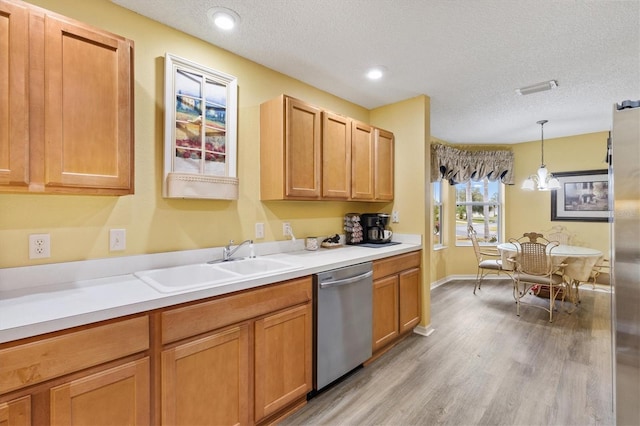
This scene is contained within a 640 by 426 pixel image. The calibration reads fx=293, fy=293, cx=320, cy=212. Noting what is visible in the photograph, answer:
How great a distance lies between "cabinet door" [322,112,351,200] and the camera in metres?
2.55

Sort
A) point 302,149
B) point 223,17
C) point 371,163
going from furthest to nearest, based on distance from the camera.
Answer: point 371,163
point 302,149
point 223,17

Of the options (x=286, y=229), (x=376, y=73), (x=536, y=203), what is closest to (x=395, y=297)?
(x=286, y=229)

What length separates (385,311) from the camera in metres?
2.62

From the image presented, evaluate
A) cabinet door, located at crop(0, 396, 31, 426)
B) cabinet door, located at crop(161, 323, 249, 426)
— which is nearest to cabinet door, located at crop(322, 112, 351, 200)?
cabinet door, located at crop(161, 323, 249, 426)

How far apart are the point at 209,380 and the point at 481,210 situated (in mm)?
5450

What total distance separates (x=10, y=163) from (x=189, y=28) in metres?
1.34

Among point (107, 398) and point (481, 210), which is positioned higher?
point (481, 210)

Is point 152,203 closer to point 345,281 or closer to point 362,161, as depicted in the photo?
point 345,281

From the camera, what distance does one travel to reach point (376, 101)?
3.29m

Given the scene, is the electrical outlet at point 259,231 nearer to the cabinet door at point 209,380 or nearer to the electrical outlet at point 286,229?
the electrical outlet at point 286,229

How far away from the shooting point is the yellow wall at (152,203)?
59.4 inches

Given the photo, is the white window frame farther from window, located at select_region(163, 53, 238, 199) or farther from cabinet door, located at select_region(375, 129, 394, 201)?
window, located at select_region(163, 53, 238, 199)

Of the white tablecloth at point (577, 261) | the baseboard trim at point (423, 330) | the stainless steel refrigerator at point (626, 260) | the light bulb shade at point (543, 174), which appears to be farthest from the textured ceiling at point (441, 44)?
the baseboard trim at point (423, 330)

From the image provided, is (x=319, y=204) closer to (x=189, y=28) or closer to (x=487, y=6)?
(x=189, y=28)
